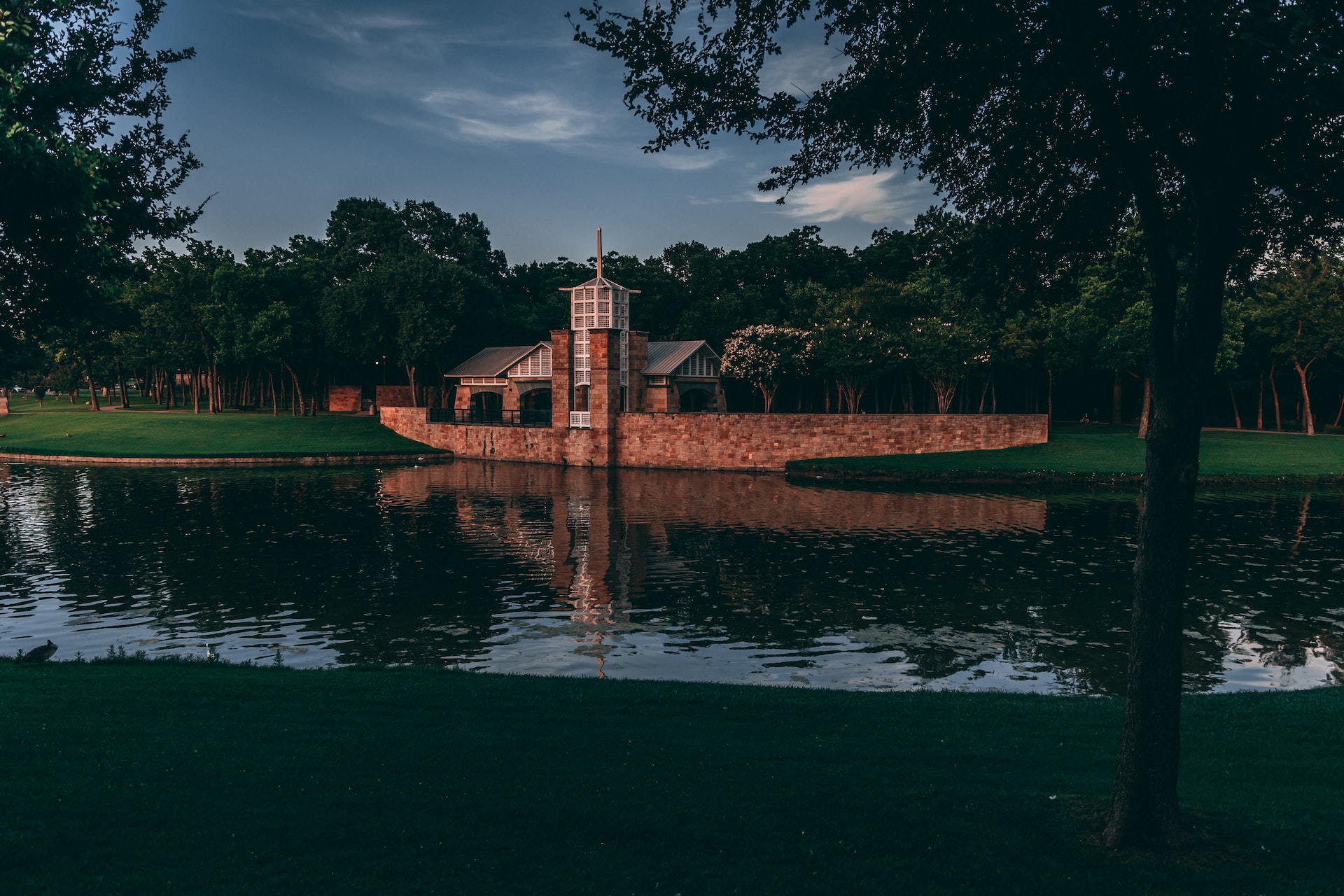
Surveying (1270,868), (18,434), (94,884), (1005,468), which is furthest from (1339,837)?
(18,434)

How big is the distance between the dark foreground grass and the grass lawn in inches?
2129

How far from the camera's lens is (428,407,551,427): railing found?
215 feet

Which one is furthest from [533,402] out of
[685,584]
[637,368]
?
[685,584]

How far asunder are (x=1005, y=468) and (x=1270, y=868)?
144 ft

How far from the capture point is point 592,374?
6056 cm

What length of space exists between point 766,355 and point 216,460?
39.7 metres

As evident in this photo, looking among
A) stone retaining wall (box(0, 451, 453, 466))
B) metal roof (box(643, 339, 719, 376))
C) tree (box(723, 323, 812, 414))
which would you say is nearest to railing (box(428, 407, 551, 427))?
stone retaining wall (box(0, 451, 453, 466))

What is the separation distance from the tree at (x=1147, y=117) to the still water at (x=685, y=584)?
329 inches

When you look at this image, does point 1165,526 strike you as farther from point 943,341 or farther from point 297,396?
point 297,396

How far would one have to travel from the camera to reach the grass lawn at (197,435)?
6138 cm

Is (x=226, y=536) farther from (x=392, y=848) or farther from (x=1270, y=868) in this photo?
(x=1270, y=868)

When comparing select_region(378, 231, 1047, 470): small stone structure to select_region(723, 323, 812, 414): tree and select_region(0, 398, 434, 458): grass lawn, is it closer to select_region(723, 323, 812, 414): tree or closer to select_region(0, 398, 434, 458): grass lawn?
select_region(723, 323, 812, 414): tree

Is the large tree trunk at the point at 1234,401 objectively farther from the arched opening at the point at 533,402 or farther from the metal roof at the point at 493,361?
the metal roof at the point at 493,361

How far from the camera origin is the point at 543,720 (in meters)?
10.9
